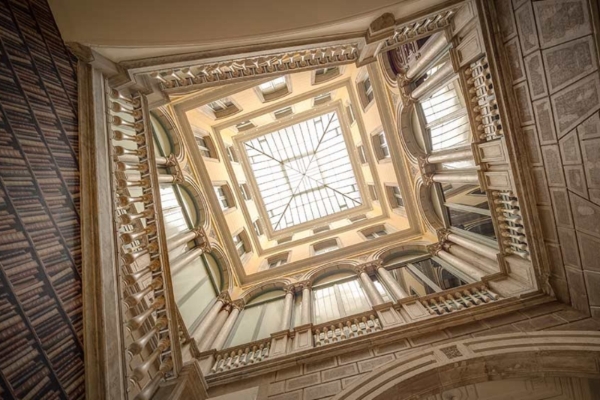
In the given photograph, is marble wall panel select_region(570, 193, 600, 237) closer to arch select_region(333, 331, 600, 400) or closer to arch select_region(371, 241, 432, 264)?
arch select_region(333, 331, 600, 400)

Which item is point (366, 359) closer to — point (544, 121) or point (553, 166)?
point (553, 166)

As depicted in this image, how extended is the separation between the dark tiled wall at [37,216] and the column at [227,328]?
5.43 metres

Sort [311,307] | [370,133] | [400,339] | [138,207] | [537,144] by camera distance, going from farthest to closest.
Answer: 1. [370,133]
2. [311,307]
3. [138,207]
4. [400,339]
5. [537,144]

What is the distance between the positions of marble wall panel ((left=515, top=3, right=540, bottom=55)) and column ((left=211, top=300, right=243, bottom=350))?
10.2 metres

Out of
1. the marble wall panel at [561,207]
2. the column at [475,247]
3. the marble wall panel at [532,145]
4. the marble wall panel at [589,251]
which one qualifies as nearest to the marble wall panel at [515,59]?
the marble wall panel at [532,145]

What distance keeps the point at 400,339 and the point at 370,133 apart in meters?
11.7

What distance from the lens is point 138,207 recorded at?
24.3ft

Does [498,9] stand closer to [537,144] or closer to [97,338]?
[537,144]

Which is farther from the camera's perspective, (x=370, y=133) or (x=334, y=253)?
(x=370, y=133)

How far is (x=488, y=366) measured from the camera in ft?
17.6

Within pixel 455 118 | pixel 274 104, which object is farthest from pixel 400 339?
pixel 274 104

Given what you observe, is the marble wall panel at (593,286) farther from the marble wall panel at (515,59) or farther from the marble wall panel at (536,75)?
the marble wall panel at (515,59)

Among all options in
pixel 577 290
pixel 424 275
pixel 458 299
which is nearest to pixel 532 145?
pixel 577 290

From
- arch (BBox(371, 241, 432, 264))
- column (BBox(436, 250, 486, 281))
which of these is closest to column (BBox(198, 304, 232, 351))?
arch (BBox(371, 241, 432, 264))
